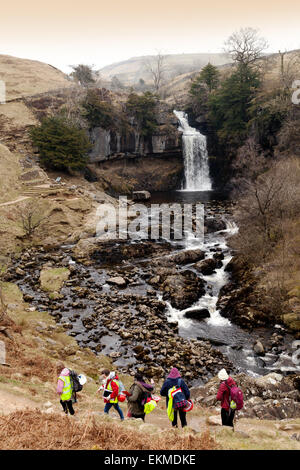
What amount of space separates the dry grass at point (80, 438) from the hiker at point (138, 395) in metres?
1.25

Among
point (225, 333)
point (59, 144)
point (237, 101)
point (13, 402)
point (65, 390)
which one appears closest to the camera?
point (65, 390)

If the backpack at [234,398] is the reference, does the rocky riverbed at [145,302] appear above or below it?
below

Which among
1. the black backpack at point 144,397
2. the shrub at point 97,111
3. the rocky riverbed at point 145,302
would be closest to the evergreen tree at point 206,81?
the shrub at point 97,111

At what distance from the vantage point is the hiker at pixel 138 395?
6.98 metres

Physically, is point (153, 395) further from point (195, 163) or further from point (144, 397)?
point (195, 163)

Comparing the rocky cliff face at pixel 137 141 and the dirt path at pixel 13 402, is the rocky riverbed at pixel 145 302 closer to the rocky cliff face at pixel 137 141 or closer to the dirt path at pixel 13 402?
the dirt path at pixel 13 402

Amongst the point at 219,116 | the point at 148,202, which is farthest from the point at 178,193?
the point at 219,116

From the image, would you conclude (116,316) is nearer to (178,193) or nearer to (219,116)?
(178,193)

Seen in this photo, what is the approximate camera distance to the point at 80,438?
526cm

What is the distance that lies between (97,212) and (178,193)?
19.1 meters

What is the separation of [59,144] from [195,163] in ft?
71.1

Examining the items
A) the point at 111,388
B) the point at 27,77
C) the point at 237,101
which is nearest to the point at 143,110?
the point at 237,101

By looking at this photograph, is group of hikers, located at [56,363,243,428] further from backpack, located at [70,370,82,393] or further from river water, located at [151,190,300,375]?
river water, located at [151,190,300,375]

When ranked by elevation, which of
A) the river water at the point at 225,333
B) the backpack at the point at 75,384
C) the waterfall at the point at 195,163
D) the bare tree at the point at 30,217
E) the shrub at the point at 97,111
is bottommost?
the river water at the point at 225,333
